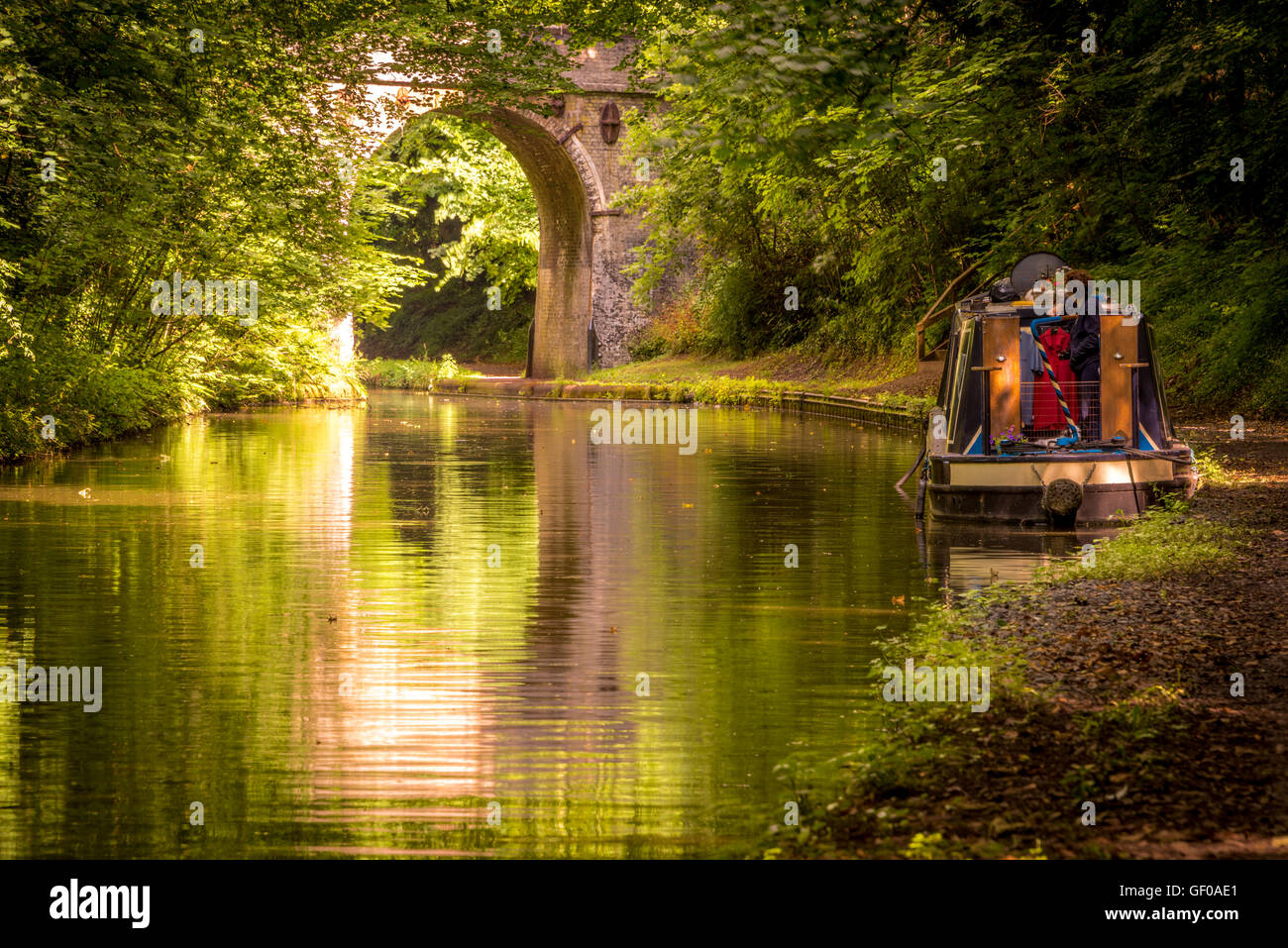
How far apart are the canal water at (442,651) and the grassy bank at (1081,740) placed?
31 cm

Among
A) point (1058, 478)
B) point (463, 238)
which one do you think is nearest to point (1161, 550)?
point (1058, 478)

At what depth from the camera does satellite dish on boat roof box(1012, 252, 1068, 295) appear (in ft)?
43.7

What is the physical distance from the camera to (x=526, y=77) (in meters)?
28.5

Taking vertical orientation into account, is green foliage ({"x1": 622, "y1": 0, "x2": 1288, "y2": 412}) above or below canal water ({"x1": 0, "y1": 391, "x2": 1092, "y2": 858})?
above

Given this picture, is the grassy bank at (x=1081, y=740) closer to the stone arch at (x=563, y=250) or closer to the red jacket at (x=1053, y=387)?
the red jacket at (x=1053, y=387)

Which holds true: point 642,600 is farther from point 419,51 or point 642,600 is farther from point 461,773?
point 419,51

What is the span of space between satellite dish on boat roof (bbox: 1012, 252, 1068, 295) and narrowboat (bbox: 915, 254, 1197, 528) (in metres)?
0.01

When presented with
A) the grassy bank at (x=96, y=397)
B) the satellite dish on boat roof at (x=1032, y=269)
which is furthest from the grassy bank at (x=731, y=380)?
the satellite dish on boat roof at (x=1032, y=269)

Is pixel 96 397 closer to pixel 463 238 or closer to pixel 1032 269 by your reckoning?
pixel 1032 269

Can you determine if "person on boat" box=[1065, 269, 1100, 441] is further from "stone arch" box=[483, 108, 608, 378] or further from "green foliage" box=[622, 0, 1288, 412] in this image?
"stone arch" box=[483, 108, 608, 378]

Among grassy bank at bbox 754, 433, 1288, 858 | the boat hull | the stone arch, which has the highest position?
the stone arch

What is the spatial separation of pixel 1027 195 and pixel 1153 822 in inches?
937

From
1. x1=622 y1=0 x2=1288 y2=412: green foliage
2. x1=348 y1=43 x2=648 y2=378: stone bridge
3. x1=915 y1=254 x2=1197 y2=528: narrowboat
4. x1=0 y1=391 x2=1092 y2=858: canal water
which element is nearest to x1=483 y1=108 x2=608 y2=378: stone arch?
x1=348 y1=43 x2=648 y2=378: stone bridge

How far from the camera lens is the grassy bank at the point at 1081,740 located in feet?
15.5
